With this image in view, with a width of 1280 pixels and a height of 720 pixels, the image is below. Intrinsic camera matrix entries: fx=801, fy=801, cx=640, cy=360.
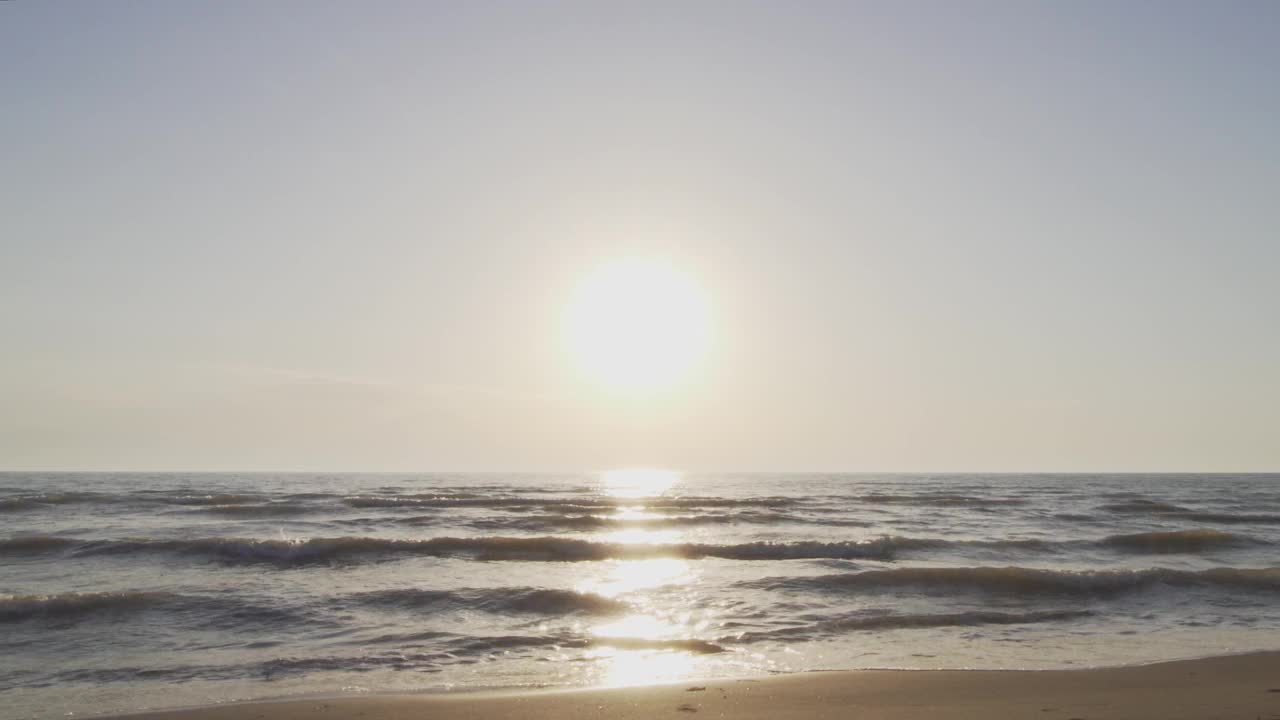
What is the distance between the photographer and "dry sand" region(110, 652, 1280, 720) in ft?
25.9

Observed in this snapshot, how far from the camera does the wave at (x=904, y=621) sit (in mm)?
12602

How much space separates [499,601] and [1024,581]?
11.6 meters

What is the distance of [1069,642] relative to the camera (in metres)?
12.1

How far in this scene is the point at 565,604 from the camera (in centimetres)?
1537

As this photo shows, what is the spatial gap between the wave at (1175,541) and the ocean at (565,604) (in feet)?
0.42

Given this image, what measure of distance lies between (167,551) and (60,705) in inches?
614

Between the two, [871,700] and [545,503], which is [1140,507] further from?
[871,700]

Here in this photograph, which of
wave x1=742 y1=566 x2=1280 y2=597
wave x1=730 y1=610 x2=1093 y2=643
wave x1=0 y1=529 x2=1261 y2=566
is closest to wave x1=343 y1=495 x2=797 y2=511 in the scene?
wave x1=0 y1=529 x2=1261 y2=566

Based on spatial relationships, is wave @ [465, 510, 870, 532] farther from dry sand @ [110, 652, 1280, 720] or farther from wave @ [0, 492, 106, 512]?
dry sand @ [110, 652, 1280, 720]

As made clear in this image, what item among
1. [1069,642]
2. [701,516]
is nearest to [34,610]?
[1069,642]

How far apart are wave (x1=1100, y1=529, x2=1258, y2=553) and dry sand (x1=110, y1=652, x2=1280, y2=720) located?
64.3 feet

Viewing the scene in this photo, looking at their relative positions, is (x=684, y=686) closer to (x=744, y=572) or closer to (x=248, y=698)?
→ (x=248, y=698)

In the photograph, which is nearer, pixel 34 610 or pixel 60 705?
pixel 60 705

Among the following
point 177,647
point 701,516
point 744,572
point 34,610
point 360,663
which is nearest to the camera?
point 360,663
